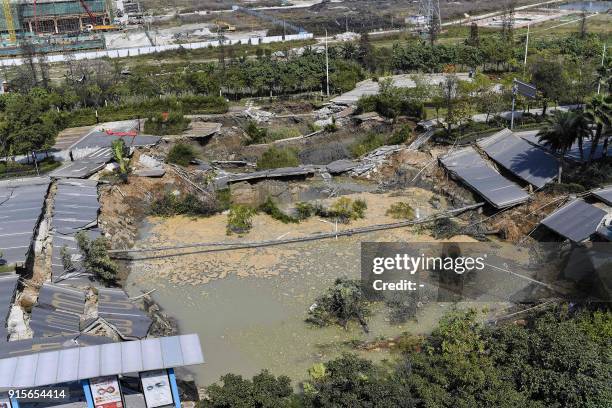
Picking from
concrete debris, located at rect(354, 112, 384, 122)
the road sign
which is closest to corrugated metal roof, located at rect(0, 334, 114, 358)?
the road sign

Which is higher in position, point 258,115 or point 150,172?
point 258,115

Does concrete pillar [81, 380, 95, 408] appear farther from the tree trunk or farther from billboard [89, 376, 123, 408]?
the tree trunk

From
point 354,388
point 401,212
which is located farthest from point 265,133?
point 354,388

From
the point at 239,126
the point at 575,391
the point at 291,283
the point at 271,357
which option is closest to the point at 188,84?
the point at 239,126

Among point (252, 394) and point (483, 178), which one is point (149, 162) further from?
point (252, 394)

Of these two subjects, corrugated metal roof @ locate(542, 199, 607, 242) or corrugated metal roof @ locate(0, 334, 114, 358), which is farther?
corrugated metal roof @ locate(542, 199, 607, 242)
